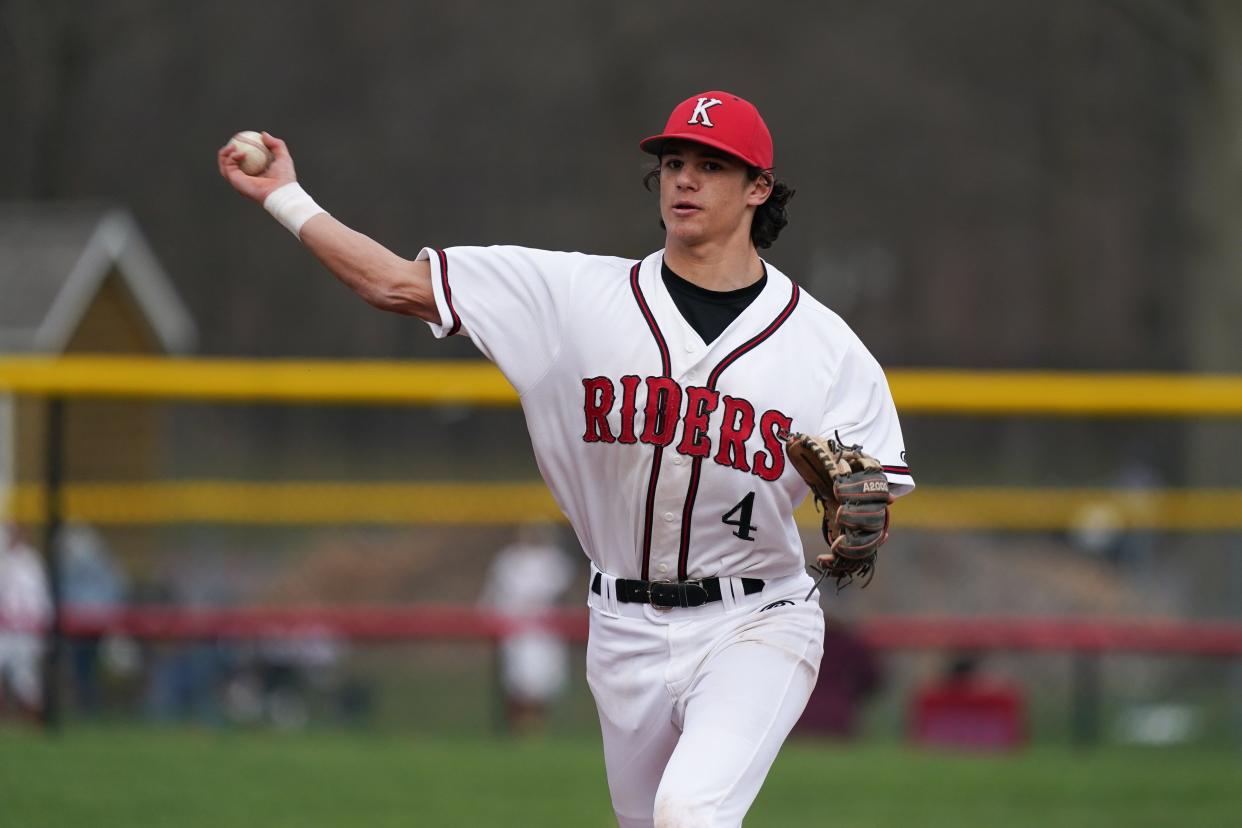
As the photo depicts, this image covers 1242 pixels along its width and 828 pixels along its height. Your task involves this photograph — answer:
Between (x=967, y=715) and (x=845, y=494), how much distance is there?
5.78 metres

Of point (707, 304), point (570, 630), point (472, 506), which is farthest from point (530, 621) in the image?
point (707, 304)

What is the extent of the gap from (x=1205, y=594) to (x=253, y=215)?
15502 mm

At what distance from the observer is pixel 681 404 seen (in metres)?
4.17

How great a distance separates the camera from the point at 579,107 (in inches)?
924

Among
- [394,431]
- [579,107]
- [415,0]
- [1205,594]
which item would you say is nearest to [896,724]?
[1205,594]

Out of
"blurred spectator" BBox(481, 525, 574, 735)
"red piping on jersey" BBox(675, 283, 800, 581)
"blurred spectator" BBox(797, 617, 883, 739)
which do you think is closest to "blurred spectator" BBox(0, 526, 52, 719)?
"blurred spectator" BBox(481, 525, 574, 735)

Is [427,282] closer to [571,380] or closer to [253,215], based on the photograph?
[571,380]

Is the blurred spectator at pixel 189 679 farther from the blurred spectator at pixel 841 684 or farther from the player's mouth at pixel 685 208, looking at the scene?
the player's mouth at pixel 685 208

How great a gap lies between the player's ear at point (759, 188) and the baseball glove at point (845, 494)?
0.63 metres

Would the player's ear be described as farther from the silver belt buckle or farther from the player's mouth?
the silver belt buckle

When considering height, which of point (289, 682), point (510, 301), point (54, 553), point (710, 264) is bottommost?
point (289, 682)

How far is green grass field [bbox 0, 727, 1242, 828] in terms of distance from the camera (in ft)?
22.5

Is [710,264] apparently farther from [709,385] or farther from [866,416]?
[866,416]

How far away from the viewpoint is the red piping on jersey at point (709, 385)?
4.17 meters
